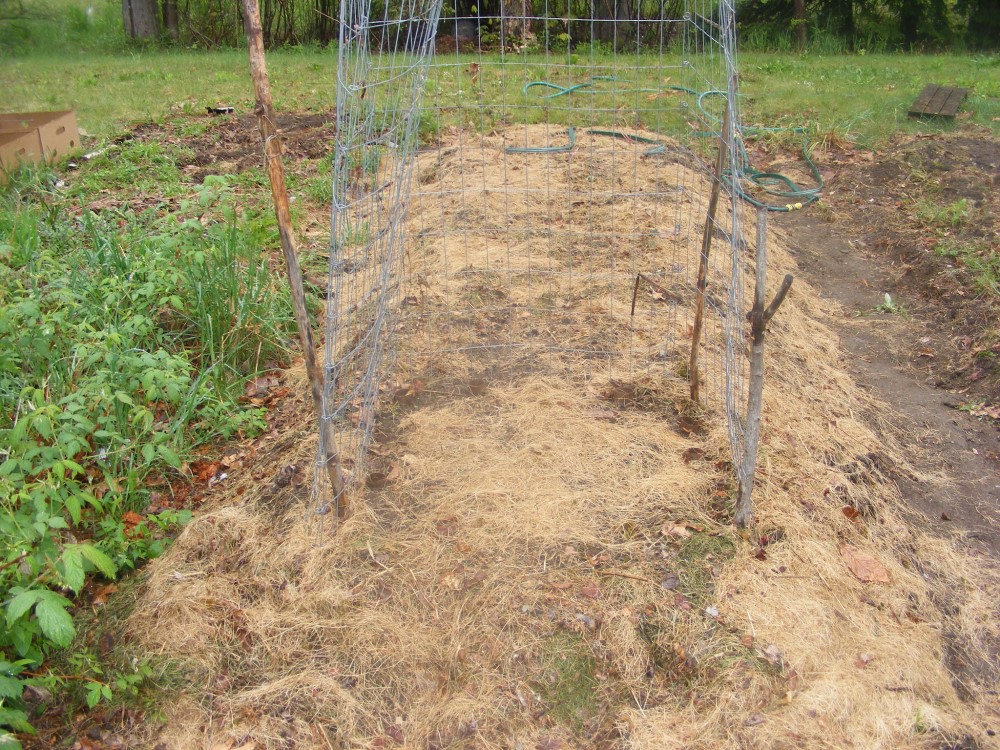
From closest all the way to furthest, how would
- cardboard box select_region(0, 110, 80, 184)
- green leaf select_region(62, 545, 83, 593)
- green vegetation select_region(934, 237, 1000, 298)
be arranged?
green leaf select_region(62, 545, 83, 593)
green vegetation select_region(934, 237, 1000, 298)
cardboard box select_region(0, 110, 80, 184)

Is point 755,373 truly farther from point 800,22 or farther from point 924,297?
point 800,22

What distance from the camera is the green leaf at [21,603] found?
7.41 feet

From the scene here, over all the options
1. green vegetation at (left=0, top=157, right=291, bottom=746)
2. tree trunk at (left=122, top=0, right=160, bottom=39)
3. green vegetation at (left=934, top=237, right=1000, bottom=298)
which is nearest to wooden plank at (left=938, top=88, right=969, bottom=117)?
green vegetation at (left=934, top=237, right=1000, bottom=298)

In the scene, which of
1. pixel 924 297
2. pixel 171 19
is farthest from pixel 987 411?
pixel 171 19

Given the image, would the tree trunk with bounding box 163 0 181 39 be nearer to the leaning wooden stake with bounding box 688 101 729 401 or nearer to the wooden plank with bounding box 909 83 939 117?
the wooden plank with bounding box 909 83 939 117

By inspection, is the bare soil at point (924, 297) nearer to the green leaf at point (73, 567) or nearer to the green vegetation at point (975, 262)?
the green vegetation at point (975, 262)

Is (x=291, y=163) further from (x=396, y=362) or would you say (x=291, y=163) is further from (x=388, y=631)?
(x=388, y=631)

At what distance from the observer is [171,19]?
40.0ft

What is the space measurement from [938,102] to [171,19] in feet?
34.3

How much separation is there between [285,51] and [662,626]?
11.0 meters

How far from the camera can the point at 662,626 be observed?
269 centimetres

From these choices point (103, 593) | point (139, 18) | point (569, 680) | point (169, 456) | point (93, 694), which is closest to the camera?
point (93, 694)

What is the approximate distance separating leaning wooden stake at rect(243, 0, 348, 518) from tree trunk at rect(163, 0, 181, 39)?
436 inches

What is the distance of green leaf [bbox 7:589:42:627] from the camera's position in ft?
7.41
